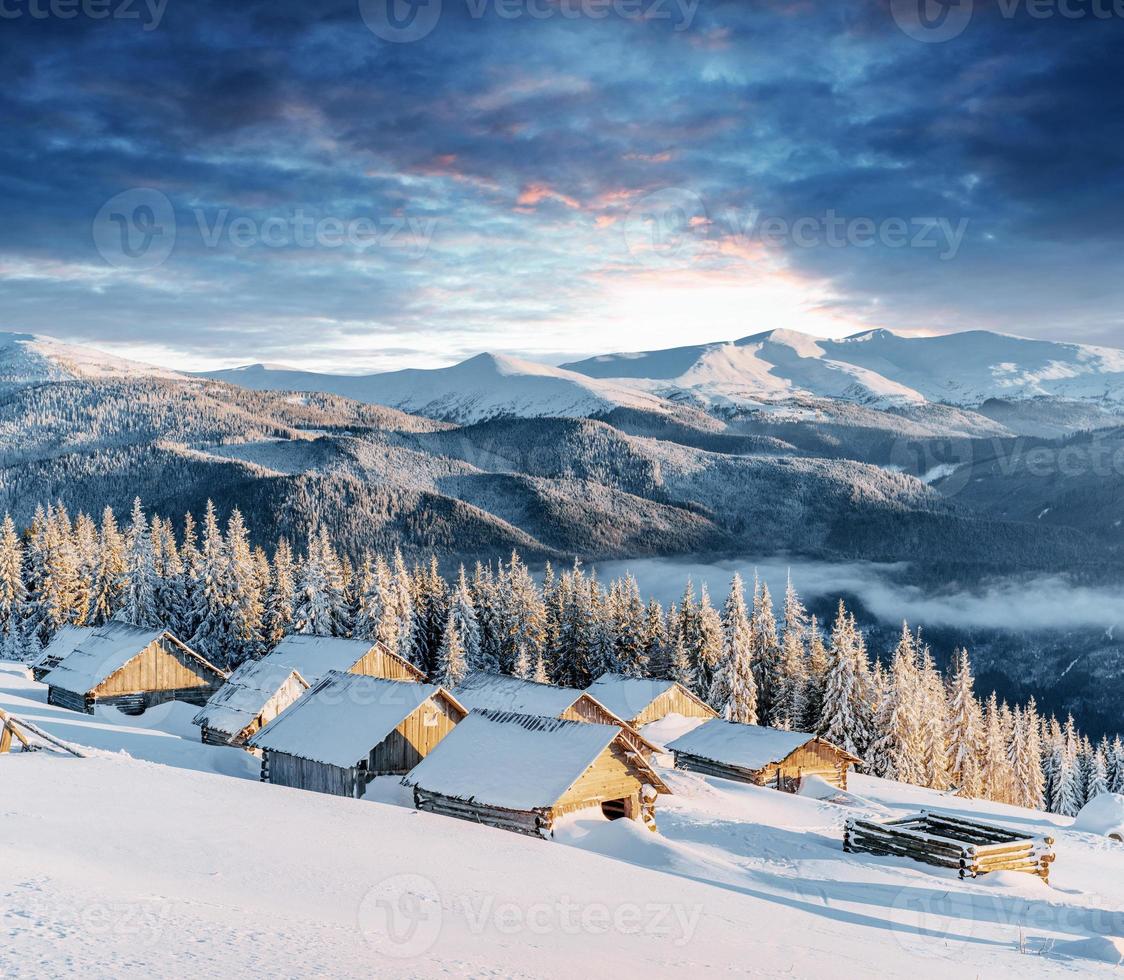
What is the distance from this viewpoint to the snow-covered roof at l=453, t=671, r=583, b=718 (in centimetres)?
4347

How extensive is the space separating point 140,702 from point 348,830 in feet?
118

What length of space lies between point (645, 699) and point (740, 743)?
25.3ft

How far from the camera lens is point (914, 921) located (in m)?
22.0

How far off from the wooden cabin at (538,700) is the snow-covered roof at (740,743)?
352 cm

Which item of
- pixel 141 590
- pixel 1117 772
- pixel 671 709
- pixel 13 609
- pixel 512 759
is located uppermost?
pixel 512 759

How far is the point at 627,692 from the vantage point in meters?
57.1

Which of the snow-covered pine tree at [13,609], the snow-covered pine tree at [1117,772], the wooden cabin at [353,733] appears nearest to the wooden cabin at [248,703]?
the wooden cabin at [353,733]

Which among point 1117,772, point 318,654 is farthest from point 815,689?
point 1117,772

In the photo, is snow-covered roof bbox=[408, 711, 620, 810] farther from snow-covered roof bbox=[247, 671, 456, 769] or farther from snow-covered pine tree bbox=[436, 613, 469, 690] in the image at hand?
snow-covered pine tree bbox=[436, 613, 469, 690]

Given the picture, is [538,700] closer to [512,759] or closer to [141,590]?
[512,759]

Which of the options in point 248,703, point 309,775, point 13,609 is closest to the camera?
point 309,775

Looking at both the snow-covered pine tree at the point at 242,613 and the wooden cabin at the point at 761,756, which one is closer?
the wooden cabin at the point at 761,756

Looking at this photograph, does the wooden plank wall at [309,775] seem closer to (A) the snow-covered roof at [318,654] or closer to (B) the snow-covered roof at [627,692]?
(A) the snow-covered roof at [318,654]

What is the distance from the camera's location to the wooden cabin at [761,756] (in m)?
48.0
